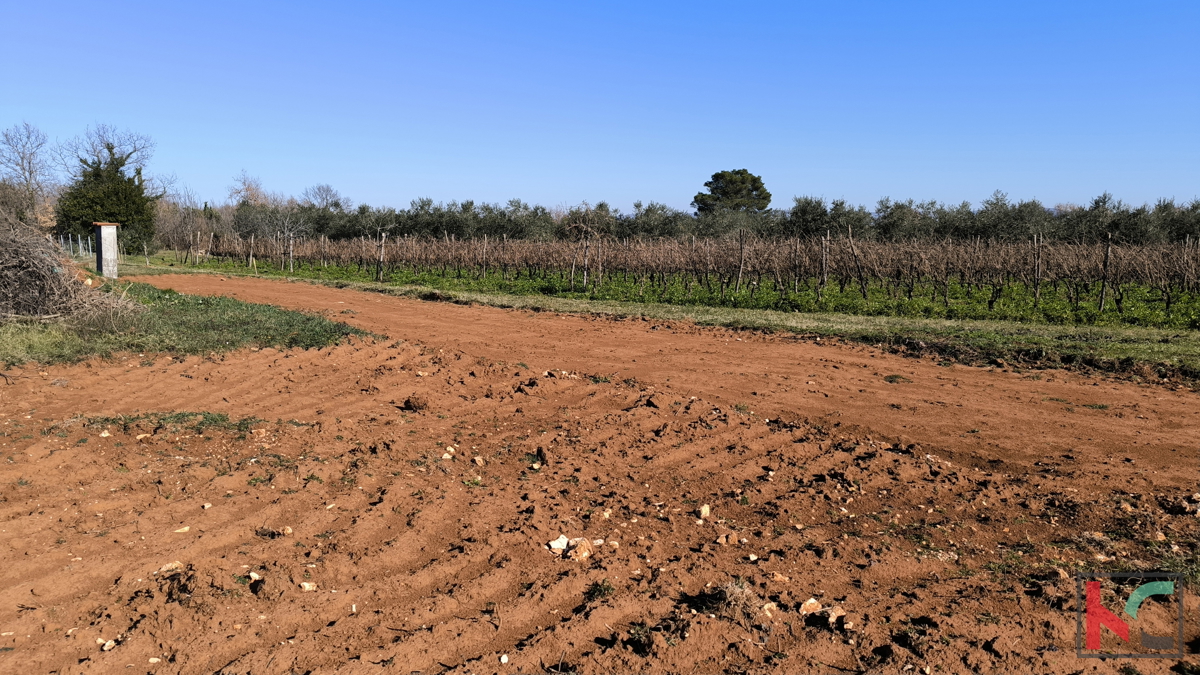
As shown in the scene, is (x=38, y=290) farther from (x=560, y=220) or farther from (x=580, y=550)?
(x=560, y=220)

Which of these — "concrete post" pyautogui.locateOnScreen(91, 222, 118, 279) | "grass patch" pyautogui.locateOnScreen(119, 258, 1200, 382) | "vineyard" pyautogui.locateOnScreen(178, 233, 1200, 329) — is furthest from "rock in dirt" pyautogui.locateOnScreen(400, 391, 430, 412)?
"concrete post" pyautogui.locateOnScreen(91, 222, 118, 279)

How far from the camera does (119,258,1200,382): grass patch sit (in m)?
9.26

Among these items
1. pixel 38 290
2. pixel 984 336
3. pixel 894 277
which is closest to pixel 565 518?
pixel 38 290

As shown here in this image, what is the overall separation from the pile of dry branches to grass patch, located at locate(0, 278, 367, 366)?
24cm

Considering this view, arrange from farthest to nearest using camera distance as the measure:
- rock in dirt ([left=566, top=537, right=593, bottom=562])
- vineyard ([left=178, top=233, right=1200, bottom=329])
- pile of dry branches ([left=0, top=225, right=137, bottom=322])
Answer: vineyard ([left=178, top=233, right=1200, bottom=329]) < pile of dry branches ([left=0, top=225, right=137, bottom=322]) < rock in dirt ([left=566, top=537, right=593, bottom=562])

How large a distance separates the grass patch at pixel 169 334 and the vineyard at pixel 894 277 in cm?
964

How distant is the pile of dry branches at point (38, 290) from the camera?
9.36 m

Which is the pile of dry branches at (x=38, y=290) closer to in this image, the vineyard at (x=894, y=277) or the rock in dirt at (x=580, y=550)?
the rock in dirt at (x=580, y=550)

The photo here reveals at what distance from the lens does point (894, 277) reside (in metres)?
A: 20.4

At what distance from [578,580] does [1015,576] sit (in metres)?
2.26

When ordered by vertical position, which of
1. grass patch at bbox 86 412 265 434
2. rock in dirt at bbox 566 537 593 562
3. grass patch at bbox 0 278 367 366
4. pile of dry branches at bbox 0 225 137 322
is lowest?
rock in dirt at bbox 566 537 593 562

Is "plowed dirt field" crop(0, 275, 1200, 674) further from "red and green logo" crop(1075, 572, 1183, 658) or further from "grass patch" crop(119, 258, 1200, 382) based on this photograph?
"grass patch" crop(119, 258, 1200, 382)

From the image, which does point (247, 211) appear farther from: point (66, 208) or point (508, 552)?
point (508, 552)

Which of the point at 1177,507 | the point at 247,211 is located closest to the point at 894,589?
the point at 1177,507
